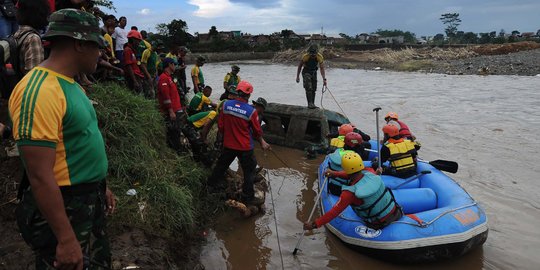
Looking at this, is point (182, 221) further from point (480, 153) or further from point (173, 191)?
point (480, 153)

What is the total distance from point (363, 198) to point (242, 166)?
2154 millimetres

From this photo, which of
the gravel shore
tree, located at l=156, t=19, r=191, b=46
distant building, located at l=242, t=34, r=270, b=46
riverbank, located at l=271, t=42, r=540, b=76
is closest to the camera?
the gravel shore

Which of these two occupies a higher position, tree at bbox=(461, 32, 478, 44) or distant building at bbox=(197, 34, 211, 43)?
tree at bbox=(461, 32, 478, 44)

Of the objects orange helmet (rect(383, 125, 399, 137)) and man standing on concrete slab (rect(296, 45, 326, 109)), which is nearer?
orange helmet (rect(383, 125, 399, 137))

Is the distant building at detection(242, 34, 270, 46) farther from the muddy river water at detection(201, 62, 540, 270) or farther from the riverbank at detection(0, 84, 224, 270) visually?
the riverbank at detection(0, 84, 224, 270)

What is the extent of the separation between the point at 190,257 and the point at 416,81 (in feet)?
83.8

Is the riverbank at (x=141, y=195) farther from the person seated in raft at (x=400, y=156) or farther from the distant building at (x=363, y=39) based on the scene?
the distant building at (x=363, y=39)

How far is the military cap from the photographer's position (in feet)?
6.20

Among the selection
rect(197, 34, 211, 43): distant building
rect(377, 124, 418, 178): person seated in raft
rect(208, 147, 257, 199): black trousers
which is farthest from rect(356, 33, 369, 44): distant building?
rect(208, 147, 257, 199): black trousers

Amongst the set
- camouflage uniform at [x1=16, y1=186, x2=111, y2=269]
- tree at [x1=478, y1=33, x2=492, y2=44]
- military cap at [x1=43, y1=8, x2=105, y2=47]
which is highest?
tree at [x1=478, y1=33, x2=492, y2=44]

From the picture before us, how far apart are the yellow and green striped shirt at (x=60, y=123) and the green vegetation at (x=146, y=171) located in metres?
2.35

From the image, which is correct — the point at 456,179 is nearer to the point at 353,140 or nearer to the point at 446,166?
the point at 446,166

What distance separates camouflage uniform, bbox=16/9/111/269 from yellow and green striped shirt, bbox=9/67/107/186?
0.28 ft

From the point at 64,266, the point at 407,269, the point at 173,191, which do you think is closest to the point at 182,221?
the point at 173,191
